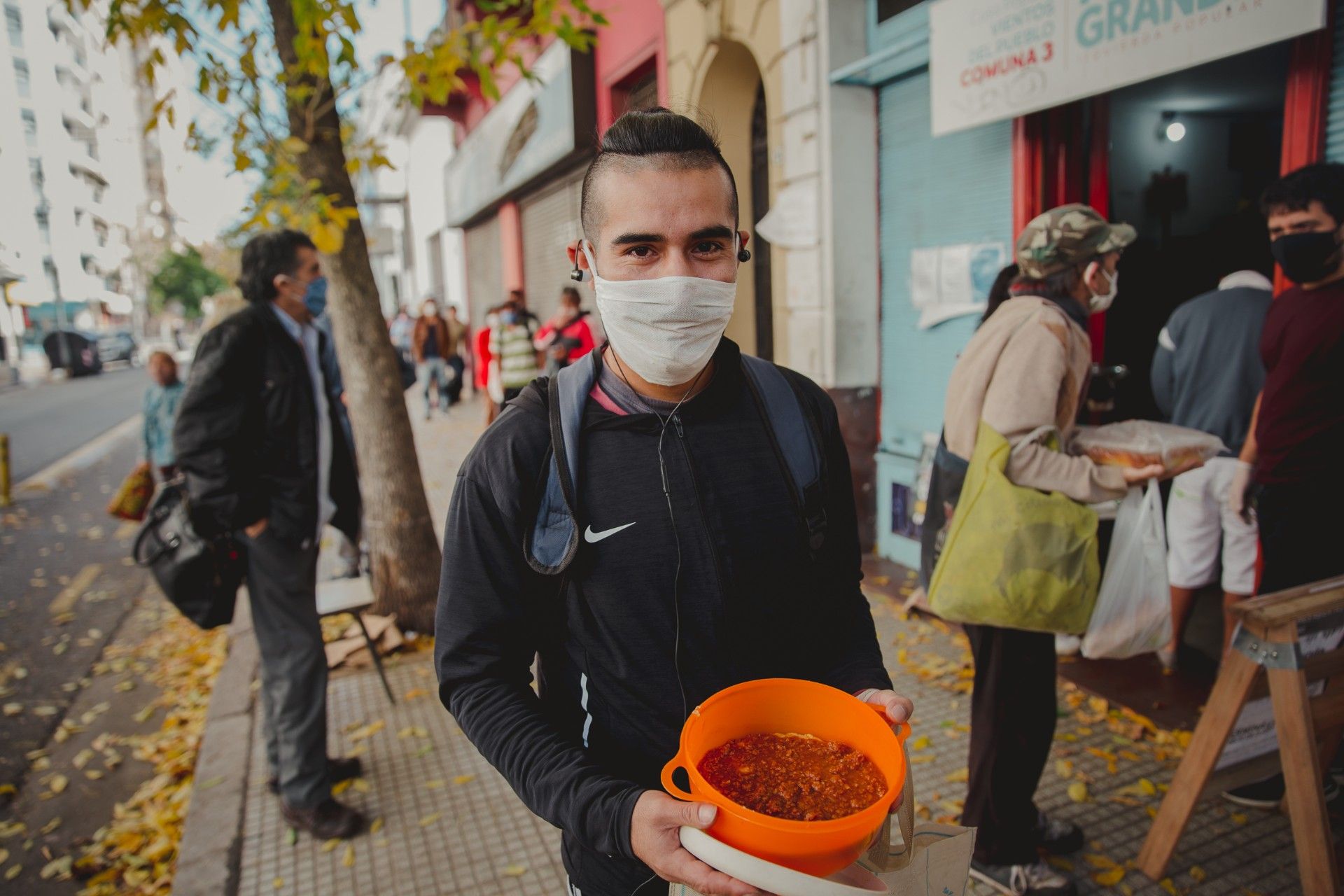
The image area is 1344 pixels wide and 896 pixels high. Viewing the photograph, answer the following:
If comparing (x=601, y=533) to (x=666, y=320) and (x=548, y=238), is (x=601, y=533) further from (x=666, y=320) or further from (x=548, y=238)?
(x=548, y=238)

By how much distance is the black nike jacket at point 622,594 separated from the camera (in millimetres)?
1497

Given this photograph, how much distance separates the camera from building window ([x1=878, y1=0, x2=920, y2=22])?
559cm

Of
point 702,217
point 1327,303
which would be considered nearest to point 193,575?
point 702,217

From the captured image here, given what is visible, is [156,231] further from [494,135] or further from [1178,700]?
[1178,700]

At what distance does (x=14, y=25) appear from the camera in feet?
208

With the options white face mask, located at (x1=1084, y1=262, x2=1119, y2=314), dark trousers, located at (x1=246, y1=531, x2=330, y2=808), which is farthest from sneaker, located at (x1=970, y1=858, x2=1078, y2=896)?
dark trousers, located at (x1=246, y1=531, x2=330, y2=808)

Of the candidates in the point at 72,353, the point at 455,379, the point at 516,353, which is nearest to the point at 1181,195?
the point at 516,353

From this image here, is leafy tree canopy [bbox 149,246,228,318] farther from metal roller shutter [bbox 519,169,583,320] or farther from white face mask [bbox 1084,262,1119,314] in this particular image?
white face mask [bbox 1084,262,1119,314]

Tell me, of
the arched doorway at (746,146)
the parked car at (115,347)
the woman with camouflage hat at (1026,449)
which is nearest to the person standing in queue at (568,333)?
the arched doorway at (746,146)

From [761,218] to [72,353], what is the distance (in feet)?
131

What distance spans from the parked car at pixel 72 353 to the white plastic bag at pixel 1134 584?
1706 inches

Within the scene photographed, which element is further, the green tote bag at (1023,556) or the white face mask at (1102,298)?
the white face mask at (1102,298)

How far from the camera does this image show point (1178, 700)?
414 cm

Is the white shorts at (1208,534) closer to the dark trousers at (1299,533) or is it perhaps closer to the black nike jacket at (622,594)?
the dark trousers at (1299,533)
